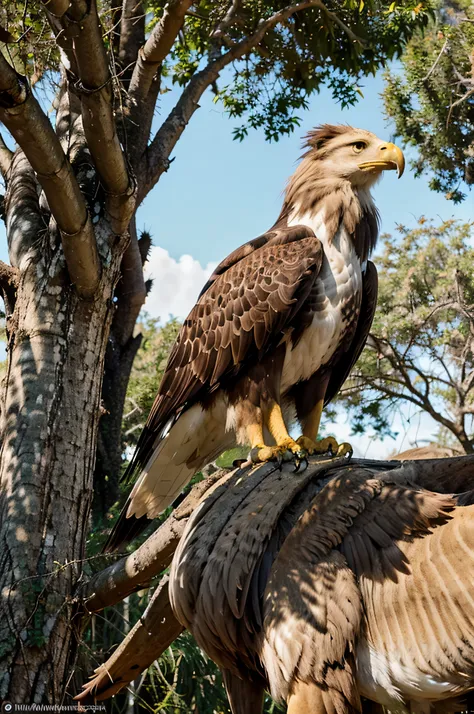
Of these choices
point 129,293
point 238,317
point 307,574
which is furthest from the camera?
point 129,293

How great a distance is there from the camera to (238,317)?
12.5 feet

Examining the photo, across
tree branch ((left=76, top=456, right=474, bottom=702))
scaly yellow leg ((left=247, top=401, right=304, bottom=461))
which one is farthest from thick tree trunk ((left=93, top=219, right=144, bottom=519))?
tree branch ((left=76, top=456, right=474, bottom=702))

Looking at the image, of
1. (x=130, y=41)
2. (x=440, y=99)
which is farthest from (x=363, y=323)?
(x=440, y=99)

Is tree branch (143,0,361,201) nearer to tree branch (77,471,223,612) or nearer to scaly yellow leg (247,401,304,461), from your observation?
scaly yellow leg (247,401,304,461)

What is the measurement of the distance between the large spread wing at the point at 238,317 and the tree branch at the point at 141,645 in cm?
107

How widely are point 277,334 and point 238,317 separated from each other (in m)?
0.24

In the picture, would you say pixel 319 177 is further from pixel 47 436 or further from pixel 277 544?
pixel 277 544

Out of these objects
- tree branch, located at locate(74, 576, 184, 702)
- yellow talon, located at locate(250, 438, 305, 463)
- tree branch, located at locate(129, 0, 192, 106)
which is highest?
tree branch, located at locate(129, 0, 192, 106)

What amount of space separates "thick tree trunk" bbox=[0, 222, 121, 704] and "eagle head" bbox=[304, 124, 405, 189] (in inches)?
58.0

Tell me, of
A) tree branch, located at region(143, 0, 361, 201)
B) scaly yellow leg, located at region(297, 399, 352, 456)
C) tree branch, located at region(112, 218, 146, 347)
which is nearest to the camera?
scaly yellow leg, located at region(297, 399, 352, 456)

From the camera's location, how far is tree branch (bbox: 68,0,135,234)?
12.8ft

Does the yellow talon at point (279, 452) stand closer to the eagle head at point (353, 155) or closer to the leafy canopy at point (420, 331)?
the eagle head at point (353, 155)

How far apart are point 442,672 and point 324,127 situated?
11.4 feet

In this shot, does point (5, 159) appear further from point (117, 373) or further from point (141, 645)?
point (141, 645)
